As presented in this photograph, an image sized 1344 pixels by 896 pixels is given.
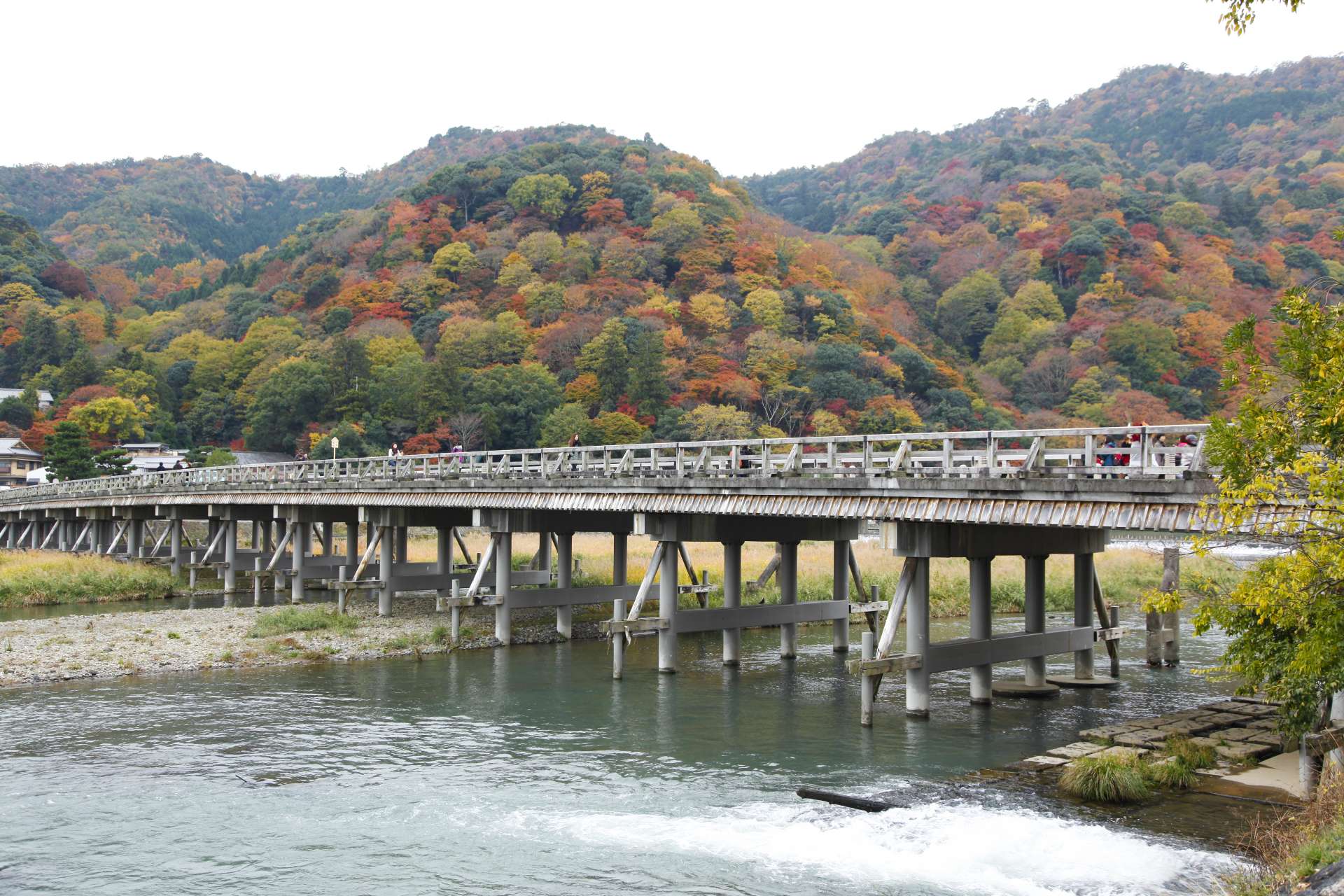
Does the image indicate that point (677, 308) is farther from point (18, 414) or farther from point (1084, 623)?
point (1084, 623)

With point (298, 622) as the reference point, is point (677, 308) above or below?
above

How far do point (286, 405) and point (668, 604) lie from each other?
236ft

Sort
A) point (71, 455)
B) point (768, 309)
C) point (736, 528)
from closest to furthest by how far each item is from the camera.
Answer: point (736, 528)
point (71, 455)
point (768, 309)

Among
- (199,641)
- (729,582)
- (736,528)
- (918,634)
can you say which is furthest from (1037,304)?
(918,634)

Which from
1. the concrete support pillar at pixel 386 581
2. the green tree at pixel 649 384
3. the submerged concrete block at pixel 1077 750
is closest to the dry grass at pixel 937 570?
the concrete support pillar at pixel 386 581

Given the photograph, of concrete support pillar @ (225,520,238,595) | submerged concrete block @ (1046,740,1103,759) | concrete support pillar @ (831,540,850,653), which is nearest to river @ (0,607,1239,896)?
submerged concrete block @ (1046,740,1103,759)

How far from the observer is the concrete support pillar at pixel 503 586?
31828 mm

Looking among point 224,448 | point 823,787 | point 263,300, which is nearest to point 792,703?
point 823,787

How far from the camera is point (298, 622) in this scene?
32469 millimetres

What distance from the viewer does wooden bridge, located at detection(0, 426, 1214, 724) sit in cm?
1728

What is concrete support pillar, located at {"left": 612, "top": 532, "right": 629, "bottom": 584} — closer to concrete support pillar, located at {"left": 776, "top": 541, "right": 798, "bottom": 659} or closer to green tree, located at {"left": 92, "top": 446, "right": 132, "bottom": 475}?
concrete support pillar, located at {"left": 776, "top": 541, "right": 798, "bottom": 659}

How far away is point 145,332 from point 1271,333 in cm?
11083

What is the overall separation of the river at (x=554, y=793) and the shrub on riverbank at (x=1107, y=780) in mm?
429

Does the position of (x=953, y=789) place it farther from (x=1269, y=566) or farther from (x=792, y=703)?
(x=792, y=703)
